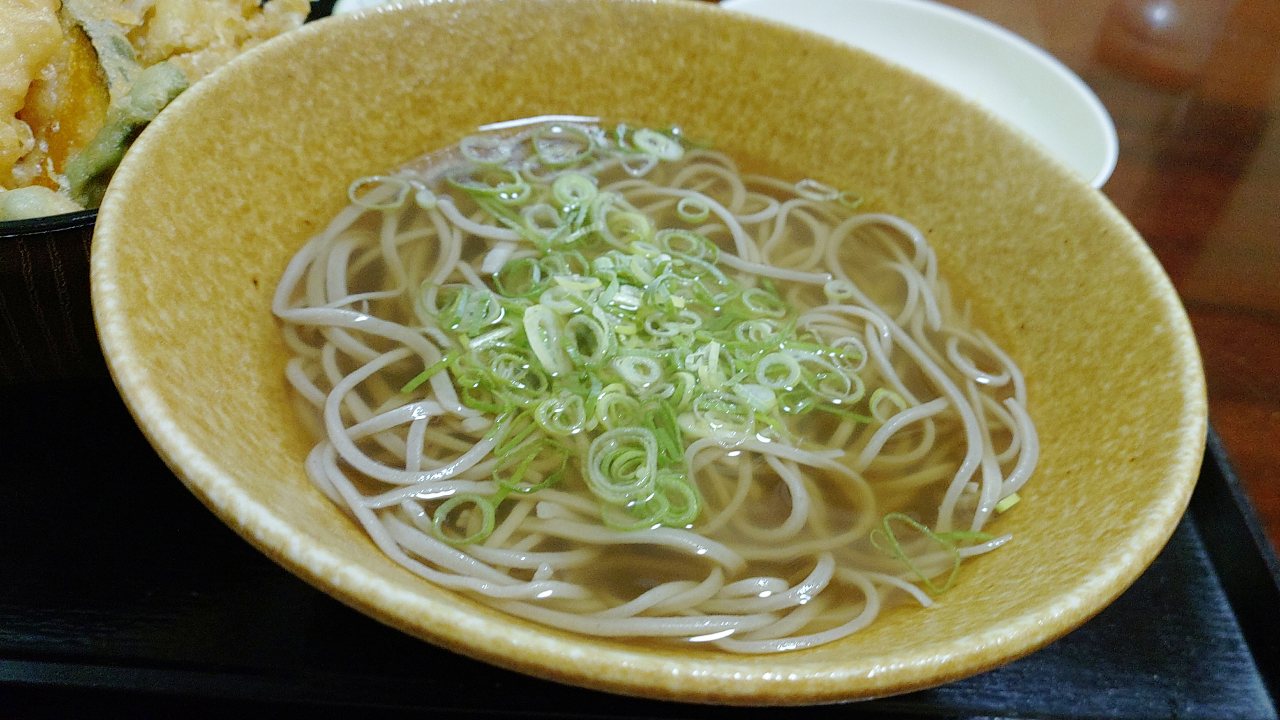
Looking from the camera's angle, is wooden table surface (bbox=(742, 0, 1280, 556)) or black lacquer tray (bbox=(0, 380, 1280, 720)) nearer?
black lacquer tray (bbox=(0, 380, 1280, 720))

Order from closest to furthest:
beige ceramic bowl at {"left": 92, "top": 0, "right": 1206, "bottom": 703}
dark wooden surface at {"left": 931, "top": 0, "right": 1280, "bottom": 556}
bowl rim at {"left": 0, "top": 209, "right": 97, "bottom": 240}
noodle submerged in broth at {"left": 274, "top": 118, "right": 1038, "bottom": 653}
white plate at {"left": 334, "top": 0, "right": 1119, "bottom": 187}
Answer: beige ceramic bowl at {"left": 92, "top": 0, "right": 1206, "bottom": 703}
bowl rim at {"left": 0, "top": 209, "right": 97, "bottom": 240}
noodle submerged in broth at {"left": 274, "top": 118, "right": 1038, "bottom": 653}
dark wooden surface at {"left": 931, "top": 0, "right": 1280, "bottom": 556}
white plate at {"left": 334, "top": 0, "right": 1119, "bottom": 187}

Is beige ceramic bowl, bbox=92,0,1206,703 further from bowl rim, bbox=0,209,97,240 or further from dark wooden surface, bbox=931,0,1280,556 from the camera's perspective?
dark wooden surface, bbox=931,0,1280,556

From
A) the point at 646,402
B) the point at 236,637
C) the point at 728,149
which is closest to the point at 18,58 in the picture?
the point at 236,637

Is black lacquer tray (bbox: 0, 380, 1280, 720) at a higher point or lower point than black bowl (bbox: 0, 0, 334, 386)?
lower

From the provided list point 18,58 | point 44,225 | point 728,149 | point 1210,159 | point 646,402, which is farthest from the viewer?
point 1210,159

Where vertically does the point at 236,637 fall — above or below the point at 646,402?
below

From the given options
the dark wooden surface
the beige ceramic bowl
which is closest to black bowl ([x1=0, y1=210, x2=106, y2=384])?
the beige ceramic bowl

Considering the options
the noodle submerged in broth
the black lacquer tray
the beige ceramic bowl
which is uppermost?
the beige ceramic bowl

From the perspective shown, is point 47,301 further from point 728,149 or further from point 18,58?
point 728,149

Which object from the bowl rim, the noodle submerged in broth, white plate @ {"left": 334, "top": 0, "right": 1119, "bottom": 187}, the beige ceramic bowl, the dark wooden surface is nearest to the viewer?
the beige ceramic bowl
